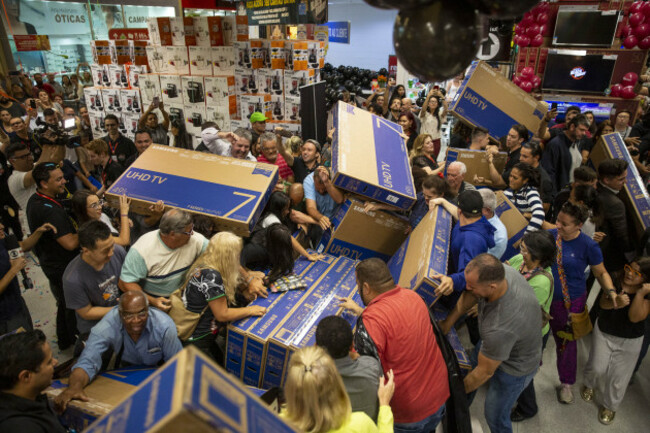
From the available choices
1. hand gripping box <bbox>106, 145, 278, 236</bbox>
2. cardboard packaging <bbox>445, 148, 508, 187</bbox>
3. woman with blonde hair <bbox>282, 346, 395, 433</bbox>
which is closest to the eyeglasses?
cardboard packaging <bbox>445, 148, 508, 187</bbox>

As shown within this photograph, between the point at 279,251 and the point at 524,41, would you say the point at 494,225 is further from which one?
the point at 524,41

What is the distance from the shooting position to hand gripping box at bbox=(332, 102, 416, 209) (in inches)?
125

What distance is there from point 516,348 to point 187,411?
2190 millimetres

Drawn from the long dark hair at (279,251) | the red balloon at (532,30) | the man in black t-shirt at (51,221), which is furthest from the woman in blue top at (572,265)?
the red balloon at (532,30)

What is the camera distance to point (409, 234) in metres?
3.47

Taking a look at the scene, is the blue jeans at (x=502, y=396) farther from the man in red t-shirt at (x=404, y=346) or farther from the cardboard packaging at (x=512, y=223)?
the cardboard packaging at (x=512, y=223)

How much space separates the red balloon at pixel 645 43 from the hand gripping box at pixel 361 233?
670 cm

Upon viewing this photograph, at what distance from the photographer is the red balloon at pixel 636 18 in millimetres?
6707

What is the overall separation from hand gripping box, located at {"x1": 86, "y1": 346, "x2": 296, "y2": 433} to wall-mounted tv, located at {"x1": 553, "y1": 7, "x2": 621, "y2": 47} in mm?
8942

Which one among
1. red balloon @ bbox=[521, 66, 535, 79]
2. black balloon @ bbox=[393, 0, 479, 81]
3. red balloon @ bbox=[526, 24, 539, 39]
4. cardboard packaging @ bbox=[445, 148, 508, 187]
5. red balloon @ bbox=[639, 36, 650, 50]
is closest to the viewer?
black balloon @ bbox=[393, 0, 479, 81]

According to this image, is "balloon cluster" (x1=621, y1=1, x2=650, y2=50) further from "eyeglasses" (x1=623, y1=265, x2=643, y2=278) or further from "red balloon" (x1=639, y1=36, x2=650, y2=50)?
"eyeglasses" (x1=623, y1=265, x2=643, y2=278)

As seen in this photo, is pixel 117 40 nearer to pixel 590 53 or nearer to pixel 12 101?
pixel 12 101

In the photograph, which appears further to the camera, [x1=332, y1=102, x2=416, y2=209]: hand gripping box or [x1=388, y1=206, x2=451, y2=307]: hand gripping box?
[x1=332, y1=102, x2=416, y2=209]: hand gripping box

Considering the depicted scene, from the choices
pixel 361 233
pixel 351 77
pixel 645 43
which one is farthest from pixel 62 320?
pixel 351 77
